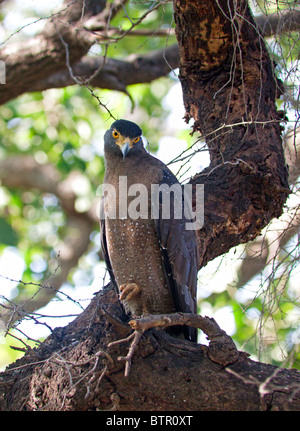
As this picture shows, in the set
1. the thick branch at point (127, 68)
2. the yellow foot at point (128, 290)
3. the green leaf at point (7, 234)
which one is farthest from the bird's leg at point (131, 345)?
the green leaf at point (7, 234)

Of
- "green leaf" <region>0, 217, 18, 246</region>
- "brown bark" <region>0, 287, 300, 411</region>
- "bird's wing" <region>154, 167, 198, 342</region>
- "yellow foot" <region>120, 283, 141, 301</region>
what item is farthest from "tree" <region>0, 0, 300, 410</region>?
"green leaf" <region>0, 217, 18, 246</region>

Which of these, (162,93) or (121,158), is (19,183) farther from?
(121,158)

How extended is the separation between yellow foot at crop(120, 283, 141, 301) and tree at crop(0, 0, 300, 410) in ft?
0.40

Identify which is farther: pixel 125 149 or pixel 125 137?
pixel 125 137

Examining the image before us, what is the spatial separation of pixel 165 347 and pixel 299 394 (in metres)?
0.76

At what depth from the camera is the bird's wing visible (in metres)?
3.59

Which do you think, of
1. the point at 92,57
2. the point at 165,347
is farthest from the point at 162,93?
the point at 165,347

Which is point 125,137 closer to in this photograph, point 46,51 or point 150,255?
point 150,255

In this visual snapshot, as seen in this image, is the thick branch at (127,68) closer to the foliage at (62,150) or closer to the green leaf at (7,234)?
the foliage at (62,150)

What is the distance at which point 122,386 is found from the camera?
249 cm

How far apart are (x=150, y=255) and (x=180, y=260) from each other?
26cm

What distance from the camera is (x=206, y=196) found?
3859mm

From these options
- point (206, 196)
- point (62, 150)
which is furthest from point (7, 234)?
point (206, 196)

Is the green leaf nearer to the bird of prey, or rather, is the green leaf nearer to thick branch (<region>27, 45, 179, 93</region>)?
thick branch (<region>27, 45, 179, 93</region>)
